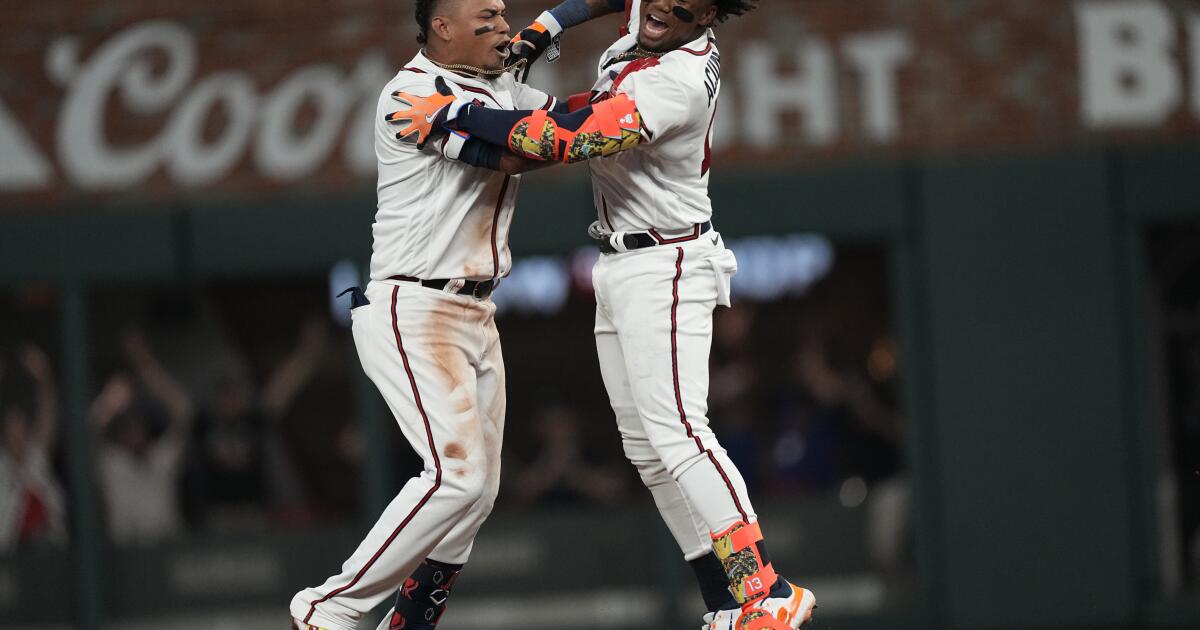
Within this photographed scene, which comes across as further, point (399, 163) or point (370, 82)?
point (370, 82)

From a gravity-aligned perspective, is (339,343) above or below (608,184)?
below

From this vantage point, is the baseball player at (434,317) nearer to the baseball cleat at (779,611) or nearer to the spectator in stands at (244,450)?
the baseball cleat at (779,611)

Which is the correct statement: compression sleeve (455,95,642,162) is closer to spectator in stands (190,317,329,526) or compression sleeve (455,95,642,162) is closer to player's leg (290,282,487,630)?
player's leg (290,282,487,630)

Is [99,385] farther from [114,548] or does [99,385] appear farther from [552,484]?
[552,484]

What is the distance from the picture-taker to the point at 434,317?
4.36 meters

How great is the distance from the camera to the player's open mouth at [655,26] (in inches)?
170

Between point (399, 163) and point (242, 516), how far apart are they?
4.91 metres

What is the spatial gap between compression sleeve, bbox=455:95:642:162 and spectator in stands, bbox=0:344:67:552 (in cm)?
561

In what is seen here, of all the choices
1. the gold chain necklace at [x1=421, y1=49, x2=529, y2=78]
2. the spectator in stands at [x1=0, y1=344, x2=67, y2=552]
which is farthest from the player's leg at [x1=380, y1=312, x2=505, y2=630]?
the spectator in stands at [x1=0, y1=344, x2=67, y2=552]

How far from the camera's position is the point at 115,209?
27.8 feet

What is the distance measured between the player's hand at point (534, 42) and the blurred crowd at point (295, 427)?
4.07 metres

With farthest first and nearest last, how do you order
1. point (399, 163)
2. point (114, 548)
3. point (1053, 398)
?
1. point (114, 548)
2. point (1053, 398)
3. point (399, 163)

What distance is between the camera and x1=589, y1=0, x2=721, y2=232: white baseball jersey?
13.8 ft

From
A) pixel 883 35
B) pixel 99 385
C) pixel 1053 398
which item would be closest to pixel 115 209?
pixel 99 385
